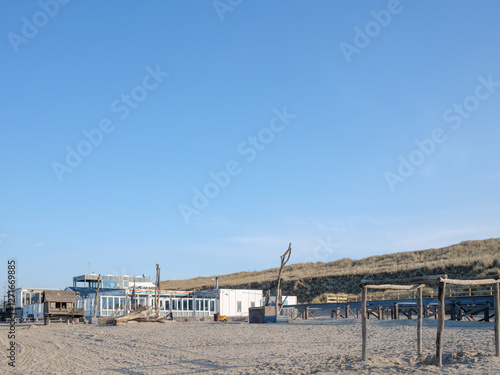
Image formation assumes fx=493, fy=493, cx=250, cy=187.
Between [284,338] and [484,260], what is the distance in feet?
151

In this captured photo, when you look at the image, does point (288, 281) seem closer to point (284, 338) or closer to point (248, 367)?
point (284, 338)

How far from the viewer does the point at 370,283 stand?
43.1ft

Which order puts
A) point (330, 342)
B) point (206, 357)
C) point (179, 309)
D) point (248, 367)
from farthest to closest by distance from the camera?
point (179, 309) → point (330, 342) → point (206, 357) → point (248, 367)

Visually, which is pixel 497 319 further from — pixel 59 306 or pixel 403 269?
pixel 403 269

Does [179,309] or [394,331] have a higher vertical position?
[394,331]

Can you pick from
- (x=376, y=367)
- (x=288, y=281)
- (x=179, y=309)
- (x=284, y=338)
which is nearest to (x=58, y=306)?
(x=179, y=309)

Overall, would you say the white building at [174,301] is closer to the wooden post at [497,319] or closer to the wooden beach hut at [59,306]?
the wooden beach hut at [59,306]

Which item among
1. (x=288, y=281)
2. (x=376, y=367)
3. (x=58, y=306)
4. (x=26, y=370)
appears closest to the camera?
(x=376, y=367)

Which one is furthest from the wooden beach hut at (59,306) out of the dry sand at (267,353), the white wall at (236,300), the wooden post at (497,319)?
the wooden post at (497,319)

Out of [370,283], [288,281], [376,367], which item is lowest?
[288,281]

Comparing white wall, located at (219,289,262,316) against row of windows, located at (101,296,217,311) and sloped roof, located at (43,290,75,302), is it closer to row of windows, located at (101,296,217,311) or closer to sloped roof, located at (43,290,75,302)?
row of windows, located at (101,296,217,311)

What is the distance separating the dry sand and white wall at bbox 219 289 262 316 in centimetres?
2405

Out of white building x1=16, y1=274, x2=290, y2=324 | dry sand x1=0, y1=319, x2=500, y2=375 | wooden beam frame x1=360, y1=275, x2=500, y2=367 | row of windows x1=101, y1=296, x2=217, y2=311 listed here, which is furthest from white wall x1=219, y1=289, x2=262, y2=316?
wooden beam frame x1=360, y1=275, x2=500, y2=367

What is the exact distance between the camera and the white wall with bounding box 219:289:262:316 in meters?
48.0
